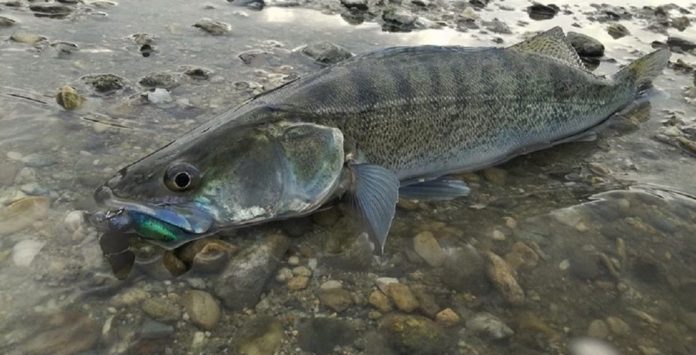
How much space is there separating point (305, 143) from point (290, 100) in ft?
1.22

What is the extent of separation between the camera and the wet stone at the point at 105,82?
4.77 m

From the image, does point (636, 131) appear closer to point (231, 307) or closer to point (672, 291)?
point (672, 291)

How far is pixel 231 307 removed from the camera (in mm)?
2725

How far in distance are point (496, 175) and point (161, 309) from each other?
2.68 metres

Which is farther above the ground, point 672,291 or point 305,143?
point 305,143

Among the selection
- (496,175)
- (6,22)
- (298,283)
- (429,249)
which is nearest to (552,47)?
(496,175)

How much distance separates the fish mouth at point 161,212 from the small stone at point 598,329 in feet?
6.81

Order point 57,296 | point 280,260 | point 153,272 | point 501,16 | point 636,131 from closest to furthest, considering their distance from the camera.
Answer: point 57,296 < point 153,272 < point 280,260 < point 636,131 < point 501,16

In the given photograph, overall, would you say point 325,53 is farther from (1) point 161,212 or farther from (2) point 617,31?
(2) point 617,31

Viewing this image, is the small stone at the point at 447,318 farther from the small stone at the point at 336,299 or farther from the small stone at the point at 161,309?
the small stone at the point at 161,309

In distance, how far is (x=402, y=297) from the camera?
9.51ft

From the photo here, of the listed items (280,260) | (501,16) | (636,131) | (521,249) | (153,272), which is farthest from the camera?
(501,16)

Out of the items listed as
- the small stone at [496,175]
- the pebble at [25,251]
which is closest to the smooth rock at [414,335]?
the small stone at [496,175]

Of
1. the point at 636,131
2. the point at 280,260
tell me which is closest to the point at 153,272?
the point at 280,260
